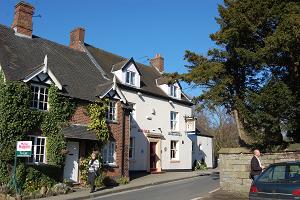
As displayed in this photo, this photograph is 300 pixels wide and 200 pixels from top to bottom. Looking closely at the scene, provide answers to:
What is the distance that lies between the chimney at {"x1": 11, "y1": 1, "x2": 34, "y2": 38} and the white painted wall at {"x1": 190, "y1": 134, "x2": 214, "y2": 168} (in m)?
18.5

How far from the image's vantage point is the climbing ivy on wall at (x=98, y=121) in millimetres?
21734

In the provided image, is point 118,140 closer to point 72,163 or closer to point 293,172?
point 72,163

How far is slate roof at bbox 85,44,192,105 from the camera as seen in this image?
29320 millimetres

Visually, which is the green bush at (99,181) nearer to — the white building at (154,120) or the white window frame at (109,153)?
the white window frame at (109,153)

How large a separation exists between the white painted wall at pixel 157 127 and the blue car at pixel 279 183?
17.6 m

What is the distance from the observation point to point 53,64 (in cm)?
2319

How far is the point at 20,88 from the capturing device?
18297 mm

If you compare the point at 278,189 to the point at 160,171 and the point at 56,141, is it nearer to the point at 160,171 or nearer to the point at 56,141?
the point at 56,141

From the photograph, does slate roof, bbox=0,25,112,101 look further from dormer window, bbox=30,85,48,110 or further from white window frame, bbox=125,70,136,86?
white window frame, bbox=125,70,136,86

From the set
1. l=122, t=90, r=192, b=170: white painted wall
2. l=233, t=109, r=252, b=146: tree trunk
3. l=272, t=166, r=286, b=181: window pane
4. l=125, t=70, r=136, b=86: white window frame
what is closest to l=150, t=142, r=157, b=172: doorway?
l=122, t=90, r=192, b=170: white painted wall

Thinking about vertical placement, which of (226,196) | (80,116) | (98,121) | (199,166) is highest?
(80,116)

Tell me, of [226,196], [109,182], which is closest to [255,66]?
[226,196]

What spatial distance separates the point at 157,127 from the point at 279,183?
20732 millimetres

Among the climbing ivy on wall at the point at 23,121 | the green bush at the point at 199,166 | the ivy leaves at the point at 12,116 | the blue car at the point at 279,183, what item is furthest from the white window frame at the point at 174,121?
the blue car at the point at 279,183
